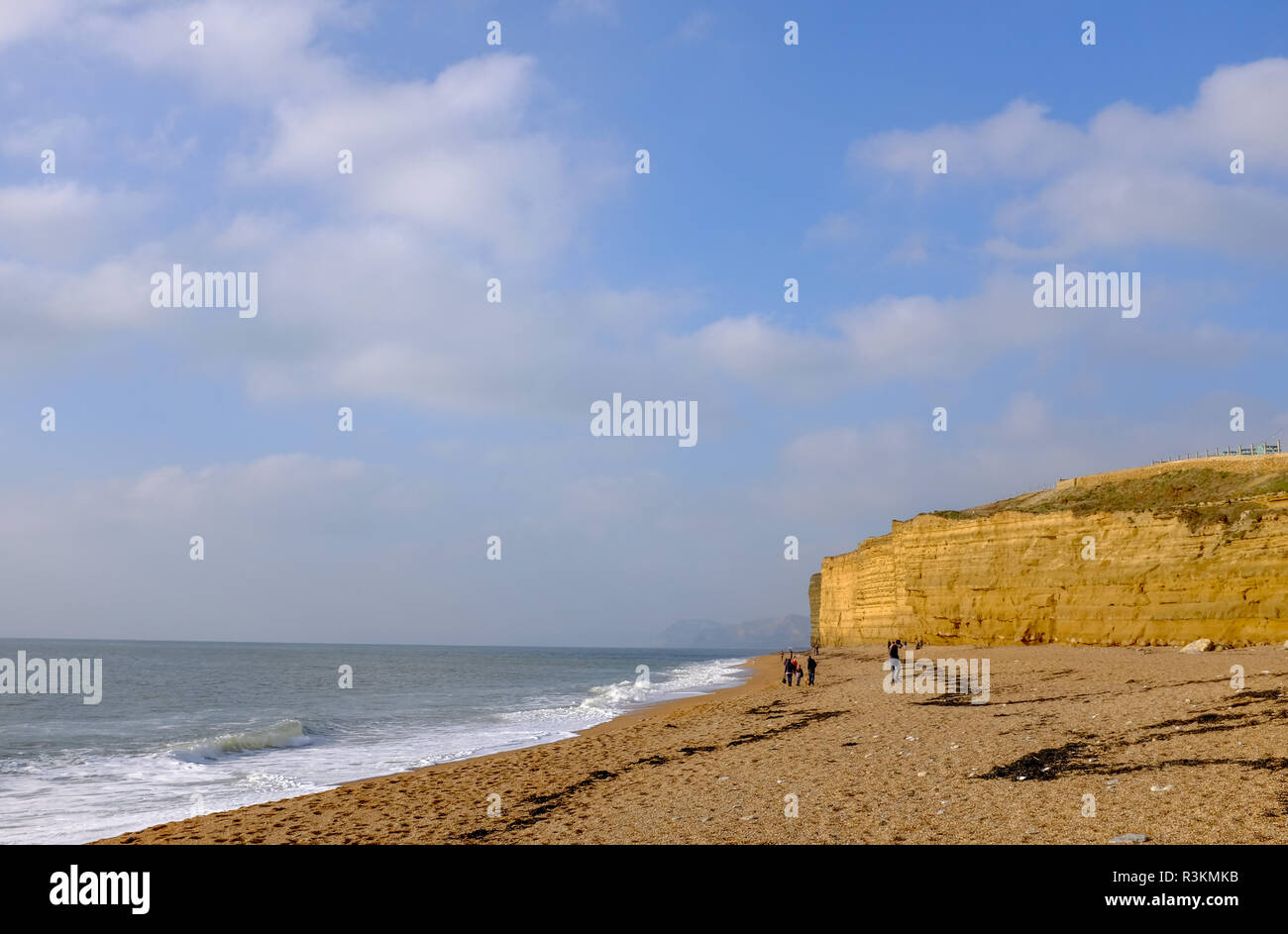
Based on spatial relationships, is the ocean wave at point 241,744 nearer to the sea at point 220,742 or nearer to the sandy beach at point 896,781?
the sea at point 220,742

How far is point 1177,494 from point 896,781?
4096 centimetres

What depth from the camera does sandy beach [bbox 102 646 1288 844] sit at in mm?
8297

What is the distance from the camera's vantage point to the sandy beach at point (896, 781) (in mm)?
8297

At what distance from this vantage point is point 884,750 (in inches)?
539

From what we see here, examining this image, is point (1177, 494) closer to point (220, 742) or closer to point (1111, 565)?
point (1111, 565)

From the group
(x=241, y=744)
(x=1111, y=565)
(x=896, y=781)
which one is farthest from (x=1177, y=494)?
(x=241, y=744)

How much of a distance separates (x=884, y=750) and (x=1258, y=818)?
22.3 ft

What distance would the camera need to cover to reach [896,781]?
11.0 meters

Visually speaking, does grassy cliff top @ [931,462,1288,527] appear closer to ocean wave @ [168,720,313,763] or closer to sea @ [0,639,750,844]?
sea @ [0,639,750,844]

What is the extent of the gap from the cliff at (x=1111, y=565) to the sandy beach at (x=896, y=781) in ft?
36.2

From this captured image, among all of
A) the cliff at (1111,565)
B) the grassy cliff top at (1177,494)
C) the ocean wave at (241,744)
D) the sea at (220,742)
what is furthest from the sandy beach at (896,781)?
the grassy cliff top at (1177,494)
